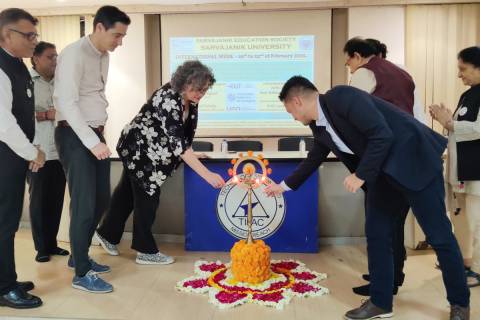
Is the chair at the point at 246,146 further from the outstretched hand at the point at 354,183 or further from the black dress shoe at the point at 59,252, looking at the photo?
the outstretched hand at the point at 354,183

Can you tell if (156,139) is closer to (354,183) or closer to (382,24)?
(354,183)

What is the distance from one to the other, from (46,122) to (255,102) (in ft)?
10.9

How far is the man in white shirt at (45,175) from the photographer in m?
2.99

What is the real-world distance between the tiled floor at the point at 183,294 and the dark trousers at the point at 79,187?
224 mm

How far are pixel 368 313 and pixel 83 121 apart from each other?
1.65 meters

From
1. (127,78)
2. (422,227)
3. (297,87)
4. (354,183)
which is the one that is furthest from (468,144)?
(127,78)

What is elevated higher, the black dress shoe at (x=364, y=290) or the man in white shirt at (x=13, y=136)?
the man in white shirt at (x=13, y=136)

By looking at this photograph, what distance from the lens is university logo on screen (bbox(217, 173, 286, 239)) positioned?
307 cm

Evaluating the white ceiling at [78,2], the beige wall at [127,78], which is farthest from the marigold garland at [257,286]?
the white ceiling at [78,2]

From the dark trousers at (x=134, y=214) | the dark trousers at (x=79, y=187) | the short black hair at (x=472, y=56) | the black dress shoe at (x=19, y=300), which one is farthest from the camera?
the dark trousers at (x=134, y=214)

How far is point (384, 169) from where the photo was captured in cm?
187

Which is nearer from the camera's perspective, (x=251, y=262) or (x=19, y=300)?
(x=19, y=300)

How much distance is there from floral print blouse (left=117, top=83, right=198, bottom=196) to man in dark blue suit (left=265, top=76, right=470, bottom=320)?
0.83 metres

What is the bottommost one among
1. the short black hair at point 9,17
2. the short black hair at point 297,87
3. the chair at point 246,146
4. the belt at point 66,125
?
the chair at point 246,146
